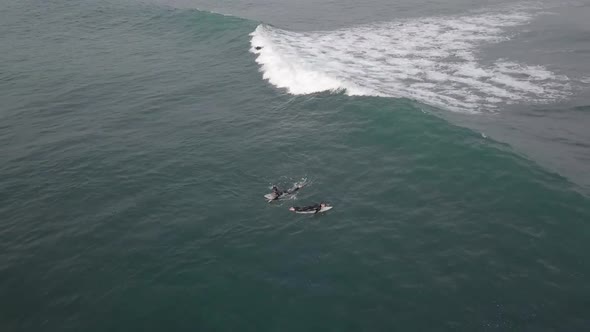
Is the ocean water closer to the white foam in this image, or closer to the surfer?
the white foam

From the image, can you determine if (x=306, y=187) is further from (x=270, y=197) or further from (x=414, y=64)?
(x=414, y=64)

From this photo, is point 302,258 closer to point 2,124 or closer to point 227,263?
point 227,263

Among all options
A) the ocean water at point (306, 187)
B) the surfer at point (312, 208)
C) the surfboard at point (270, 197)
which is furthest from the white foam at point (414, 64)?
the surfer at point (312, 208)

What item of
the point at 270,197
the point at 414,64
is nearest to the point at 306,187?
the point at 270,197

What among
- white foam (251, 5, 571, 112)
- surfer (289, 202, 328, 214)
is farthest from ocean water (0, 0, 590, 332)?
surfer (289, 202, 328, 214)

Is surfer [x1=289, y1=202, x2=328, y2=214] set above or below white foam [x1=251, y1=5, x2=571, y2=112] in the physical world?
below

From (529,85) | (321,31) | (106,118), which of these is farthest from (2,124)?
(529,85)
